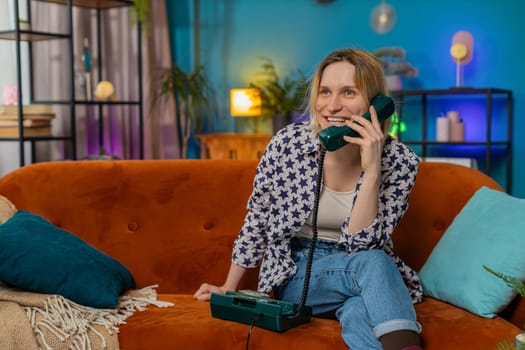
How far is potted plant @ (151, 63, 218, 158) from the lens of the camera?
240 inches

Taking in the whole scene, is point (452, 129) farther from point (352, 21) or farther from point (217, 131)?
point (217, 131)

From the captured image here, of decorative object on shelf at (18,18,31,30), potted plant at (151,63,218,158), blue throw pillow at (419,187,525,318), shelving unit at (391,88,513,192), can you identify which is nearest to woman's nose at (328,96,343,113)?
blue throw pillow at (419,187,525,318)

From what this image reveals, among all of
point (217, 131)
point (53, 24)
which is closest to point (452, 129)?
point (217, 131)

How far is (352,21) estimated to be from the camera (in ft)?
19.5

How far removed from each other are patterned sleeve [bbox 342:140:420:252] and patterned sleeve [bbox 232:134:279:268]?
27cm

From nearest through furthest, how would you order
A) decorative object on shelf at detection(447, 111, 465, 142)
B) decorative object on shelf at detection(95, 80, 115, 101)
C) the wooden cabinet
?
decorative object on shelf at detection(95, 80, 115, 101) < decorative object on shelf at detection(447, 111, 465, 142) < the wooden cabinet

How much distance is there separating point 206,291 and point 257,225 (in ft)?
0.81

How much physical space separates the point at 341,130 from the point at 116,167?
2.71ft

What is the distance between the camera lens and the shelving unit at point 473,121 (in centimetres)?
516

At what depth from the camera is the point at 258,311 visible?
1872 millimetres

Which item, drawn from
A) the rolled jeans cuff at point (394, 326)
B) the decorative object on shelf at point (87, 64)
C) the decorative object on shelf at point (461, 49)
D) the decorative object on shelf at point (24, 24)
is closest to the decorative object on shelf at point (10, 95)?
the decorative object on shelf at point (24, 24)

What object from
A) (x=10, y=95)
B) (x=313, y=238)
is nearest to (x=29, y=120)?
(x=10, y=95)

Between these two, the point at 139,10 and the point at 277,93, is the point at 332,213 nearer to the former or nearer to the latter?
the point at 139,10

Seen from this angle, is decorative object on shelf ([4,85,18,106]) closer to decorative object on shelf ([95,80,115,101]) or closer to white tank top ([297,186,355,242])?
decorative object on shelf ([95,80,115,101])
